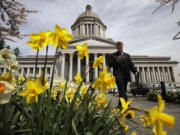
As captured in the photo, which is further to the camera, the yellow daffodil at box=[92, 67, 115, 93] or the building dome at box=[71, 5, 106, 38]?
the building dome at box=[71, 5, 106, 38]

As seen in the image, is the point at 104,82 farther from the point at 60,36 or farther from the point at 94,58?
the point at 94,58

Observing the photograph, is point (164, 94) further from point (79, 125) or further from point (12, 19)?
point (12, 19)

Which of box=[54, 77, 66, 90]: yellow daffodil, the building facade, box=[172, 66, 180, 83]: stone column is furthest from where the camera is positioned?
box=[172, 66, 180, 83]: stone column

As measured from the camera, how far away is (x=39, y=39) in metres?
0.78

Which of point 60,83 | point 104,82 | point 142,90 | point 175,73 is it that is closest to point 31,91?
point 104,82

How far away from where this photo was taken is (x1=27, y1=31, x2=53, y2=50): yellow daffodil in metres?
0.77

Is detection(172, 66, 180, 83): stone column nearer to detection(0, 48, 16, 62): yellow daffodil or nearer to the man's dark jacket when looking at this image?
the man's dark jacket

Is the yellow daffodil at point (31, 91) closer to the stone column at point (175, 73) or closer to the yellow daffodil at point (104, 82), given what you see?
the yellow daffodil at point (104, 82)

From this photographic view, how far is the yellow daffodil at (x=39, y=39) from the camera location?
0.77 m

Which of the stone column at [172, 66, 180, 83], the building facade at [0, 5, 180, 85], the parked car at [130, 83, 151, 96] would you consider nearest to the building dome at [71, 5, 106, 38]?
the building facade at [0, 5, 180, 85]

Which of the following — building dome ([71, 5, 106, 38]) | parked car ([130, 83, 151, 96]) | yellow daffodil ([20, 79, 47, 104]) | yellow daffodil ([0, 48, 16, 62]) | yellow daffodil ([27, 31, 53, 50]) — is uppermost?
building dome ([71, 5, 106, 38])

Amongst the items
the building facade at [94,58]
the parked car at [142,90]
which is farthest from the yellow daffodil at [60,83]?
the building facade at [94,58]

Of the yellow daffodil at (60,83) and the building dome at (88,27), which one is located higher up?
the building dome at (88,27)

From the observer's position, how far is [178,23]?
17.9ft
